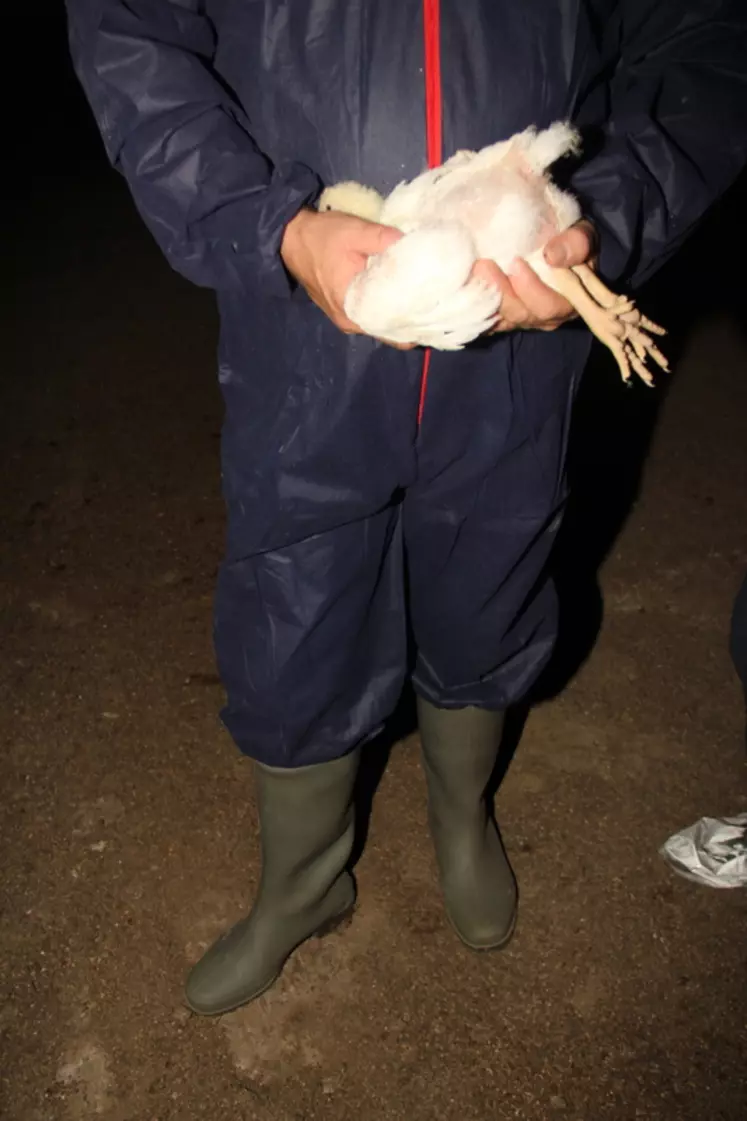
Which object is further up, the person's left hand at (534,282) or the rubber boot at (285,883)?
the person's left hand at (534,282)

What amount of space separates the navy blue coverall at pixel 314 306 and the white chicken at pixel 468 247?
50 millimetres

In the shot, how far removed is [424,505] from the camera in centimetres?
106

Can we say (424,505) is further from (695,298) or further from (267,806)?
(695,298)

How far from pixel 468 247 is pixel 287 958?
112 centimetres

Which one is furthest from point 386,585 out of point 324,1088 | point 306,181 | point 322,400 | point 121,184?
point 121,184

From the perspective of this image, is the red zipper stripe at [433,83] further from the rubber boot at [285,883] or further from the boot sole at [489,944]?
the boot sole at [489,944]

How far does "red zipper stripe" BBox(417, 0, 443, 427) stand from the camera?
2.66ft

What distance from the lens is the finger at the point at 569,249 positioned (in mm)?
794

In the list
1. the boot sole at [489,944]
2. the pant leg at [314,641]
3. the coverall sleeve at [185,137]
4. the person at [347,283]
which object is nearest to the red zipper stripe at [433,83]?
the person at [347,283]

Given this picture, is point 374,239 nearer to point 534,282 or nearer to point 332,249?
point 332,249

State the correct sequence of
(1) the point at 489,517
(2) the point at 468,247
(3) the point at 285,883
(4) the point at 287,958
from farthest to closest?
(4) the point at 287,958
(3) the point at 285,883
(1) the point at 489,517
(2) the point at 468,247

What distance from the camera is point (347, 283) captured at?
2.60 feet

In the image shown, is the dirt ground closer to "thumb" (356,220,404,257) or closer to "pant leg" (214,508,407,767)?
"pant leg" (214,508,407,767)

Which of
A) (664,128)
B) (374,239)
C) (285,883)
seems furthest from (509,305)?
(285,883)
